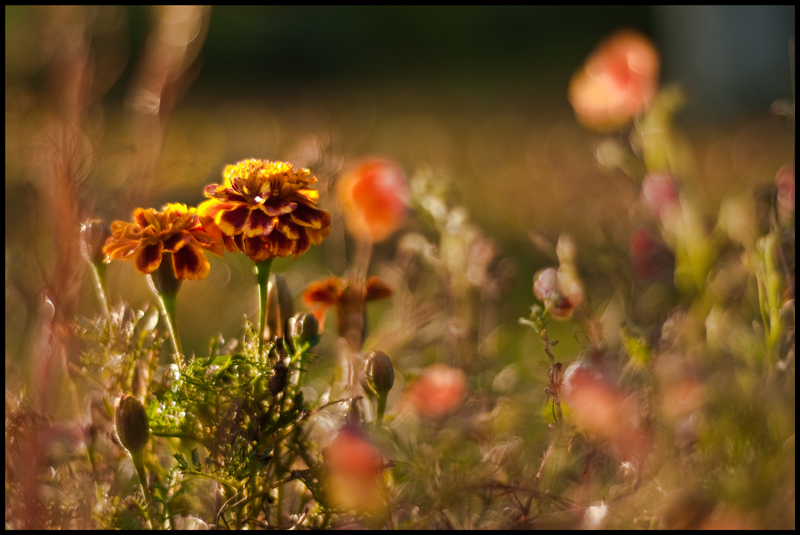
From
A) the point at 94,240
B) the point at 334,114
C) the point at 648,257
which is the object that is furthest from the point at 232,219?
the point at 334,114

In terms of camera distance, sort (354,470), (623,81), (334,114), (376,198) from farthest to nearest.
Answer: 1. (334,114)
2. (623,81)
3. (376,198)
4. (354,470)

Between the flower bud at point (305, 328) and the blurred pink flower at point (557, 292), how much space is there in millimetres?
159

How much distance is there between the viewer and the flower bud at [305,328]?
47 cm

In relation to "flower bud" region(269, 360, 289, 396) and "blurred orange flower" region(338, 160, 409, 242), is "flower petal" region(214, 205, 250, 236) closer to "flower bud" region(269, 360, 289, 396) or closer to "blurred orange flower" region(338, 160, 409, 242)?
"flower bud" region(269, 360, 289, 396)

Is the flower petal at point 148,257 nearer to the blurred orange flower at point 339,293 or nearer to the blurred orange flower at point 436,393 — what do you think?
the blurred orange flower at point 339,293

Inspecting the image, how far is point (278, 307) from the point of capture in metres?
0.49

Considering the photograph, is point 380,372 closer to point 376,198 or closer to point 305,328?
point 305,328

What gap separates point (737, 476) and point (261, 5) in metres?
5.31

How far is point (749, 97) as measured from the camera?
11.6 feet

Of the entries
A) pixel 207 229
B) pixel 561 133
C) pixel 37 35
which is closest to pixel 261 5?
pixel 561 133

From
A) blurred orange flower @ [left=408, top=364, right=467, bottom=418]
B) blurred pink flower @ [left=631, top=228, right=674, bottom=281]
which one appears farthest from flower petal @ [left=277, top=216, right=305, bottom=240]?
blurred pink flower @ [left=631, top=228, right=674, bottom=281]

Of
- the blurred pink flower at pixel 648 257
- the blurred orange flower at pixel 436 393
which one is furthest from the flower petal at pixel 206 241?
the blurred pink flower at pixel 648 257

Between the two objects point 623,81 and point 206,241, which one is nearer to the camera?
point 206,241

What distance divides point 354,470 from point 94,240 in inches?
9.9
